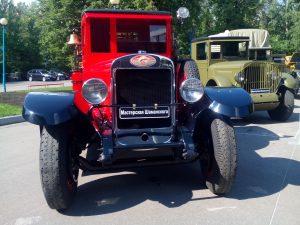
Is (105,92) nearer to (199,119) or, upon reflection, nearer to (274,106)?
(199,119)

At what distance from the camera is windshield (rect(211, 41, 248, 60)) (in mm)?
10547

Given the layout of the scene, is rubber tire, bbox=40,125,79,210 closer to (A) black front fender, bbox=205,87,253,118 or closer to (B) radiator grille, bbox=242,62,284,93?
(A) black front fender, bbox=205,87,253,118

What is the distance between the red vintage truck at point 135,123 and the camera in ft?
12.7

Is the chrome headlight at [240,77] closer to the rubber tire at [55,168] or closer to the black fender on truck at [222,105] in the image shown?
the black fender on truck at [222,105]

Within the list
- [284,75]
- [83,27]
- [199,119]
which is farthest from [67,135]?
[284,75]

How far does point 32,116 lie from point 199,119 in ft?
6.58

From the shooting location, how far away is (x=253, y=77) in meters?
9.27

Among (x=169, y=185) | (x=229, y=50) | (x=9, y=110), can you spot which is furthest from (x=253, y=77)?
(x=9, y=110)

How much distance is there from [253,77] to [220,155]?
220 inches


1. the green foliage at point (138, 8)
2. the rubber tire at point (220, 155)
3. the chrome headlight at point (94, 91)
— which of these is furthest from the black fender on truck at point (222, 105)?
the green foliage at point (138, 8)

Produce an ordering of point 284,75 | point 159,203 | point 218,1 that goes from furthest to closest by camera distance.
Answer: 1. point 218,1
2. point 284,75
3. point 159,203

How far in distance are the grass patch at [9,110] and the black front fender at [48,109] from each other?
7.02m

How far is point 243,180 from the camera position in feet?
15.8

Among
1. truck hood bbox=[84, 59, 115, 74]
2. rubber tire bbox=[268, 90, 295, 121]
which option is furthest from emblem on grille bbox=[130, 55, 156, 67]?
rubber tire bbox=[268, 90, 295, 121]
